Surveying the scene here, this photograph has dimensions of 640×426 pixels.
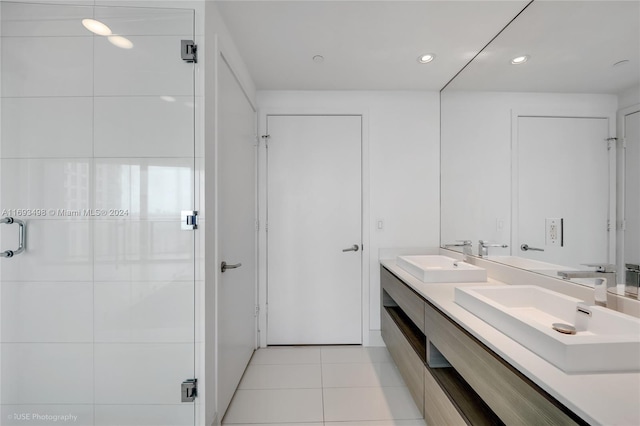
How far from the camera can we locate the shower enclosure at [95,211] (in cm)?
137

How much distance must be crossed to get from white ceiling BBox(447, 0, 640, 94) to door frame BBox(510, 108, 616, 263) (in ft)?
0.31

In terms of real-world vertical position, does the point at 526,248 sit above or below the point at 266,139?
below

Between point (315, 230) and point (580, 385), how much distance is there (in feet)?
6.69

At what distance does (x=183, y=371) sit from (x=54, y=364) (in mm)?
646

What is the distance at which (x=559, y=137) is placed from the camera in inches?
52.6

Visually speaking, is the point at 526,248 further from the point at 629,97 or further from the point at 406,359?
the point at 406,359

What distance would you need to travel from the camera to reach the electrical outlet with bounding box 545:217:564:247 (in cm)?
136

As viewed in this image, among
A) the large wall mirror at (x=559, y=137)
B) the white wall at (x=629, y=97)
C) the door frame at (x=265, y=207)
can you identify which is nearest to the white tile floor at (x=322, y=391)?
the door frame at (x=265, y=207)

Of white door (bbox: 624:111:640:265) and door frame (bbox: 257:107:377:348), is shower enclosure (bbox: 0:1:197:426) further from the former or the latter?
white door (bbox: 624:111:640:265)

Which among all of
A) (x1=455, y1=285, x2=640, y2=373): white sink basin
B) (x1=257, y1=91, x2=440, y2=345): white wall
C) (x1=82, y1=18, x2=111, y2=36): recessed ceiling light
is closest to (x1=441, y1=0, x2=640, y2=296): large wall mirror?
(x1=455, y1=285, x2=640, y2=373): white sink basin

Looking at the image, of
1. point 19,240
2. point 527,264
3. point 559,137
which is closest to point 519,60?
point 559,137

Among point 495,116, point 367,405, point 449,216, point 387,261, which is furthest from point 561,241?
point 367,405

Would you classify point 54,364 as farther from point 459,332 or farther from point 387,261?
point 387,261

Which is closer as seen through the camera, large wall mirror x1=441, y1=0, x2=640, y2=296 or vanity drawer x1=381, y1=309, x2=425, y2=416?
large wall mirror x1=441, y1=0, x2=640, y2=296
